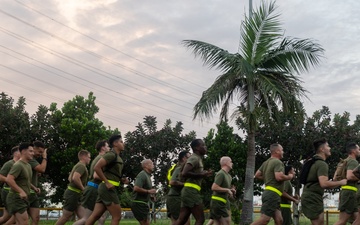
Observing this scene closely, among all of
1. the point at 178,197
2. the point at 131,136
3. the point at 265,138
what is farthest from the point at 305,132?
the point at 178,197

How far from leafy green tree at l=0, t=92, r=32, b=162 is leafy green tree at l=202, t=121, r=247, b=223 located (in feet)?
45.1

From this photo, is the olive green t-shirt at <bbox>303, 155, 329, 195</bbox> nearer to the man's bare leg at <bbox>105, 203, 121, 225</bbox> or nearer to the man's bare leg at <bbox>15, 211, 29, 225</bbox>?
the man's bare leg at <bbox>105, 203, 121, 225</bbox>

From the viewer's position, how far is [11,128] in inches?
1577

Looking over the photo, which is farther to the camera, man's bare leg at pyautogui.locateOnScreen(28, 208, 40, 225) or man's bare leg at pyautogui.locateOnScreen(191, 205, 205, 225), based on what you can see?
man's bare leg at pyautogui.locateOnScreen(28, 208, 40, 225)

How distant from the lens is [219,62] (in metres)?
24.9

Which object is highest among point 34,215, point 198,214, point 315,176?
point 315,176

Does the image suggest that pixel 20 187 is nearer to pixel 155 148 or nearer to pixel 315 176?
pixel 315 176

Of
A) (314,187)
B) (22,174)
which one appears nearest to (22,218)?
(22,174)

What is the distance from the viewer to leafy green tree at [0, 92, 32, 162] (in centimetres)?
3978

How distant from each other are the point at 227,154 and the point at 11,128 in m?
16.3

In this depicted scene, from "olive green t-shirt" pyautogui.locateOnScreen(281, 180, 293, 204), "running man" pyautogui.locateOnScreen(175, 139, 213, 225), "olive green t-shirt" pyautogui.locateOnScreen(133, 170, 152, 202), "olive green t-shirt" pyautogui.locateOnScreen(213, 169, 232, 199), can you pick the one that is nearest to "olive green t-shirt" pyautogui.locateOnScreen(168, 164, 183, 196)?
"olive green t-shirt" pyautogui.locateOnScreen(133, 170, 152, 202)

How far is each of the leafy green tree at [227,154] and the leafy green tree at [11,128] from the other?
45.1ft

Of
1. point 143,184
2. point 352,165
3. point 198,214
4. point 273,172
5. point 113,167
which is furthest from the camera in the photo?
point 143,184

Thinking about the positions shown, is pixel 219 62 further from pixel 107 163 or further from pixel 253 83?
pixel 107 163
